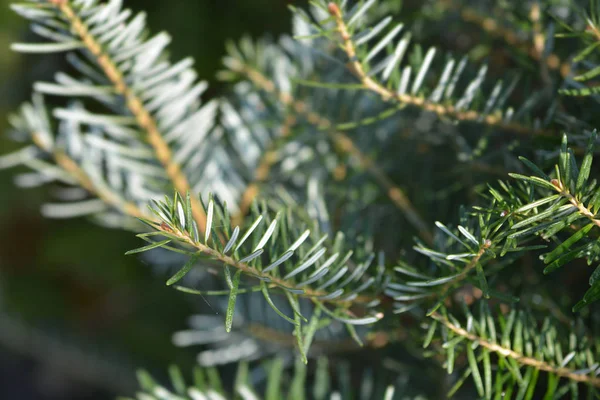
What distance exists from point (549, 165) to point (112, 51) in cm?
20

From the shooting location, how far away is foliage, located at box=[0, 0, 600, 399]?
200mm

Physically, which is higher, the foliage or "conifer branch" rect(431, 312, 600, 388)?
the foliage

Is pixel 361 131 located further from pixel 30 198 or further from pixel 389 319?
pixel 30 198

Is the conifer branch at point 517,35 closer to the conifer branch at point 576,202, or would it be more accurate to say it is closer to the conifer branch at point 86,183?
the conifer branch at point 576,202

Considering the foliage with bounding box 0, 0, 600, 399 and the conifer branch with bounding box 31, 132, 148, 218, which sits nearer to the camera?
the foliage with bounding box 0, 0, 600, 399

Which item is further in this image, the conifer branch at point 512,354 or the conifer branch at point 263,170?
the conifer branch at point 263,170

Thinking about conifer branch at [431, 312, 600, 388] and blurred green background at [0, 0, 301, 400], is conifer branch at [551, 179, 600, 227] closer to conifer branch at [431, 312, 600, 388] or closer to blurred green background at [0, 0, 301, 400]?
conifer branch at [431, 312, 600, 388]

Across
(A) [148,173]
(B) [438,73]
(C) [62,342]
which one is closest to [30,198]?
(C) [62,342]

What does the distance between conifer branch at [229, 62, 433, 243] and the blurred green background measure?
6.6 inches

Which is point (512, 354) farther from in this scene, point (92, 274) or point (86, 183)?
point (92, 274)

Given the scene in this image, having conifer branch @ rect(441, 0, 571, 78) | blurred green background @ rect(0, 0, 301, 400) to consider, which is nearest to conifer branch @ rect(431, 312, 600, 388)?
conifer branch @ rect(441, 0, 571, 78)

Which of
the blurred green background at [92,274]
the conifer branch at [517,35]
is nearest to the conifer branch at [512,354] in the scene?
the conifer branch at [517,35]

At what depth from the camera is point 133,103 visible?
29 cm

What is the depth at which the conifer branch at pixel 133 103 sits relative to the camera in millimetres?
248
